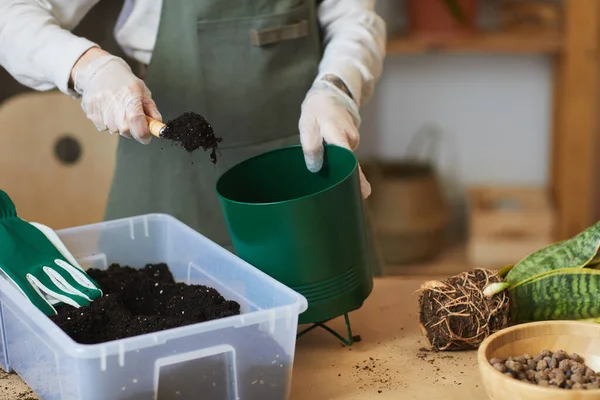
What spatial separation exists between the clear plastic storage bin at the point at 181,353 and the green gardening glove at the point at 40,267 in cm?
3

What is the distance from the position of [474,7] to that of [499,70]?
30cm

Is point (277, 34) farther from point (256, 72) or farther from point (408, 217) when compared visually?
point (408, 217)

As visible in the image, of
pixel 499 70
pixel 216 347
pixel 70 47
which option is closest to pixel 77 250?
pixel 70 47

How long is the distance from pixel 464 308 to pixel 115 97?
1.69 ft

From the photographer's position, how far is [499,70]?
2.71 m

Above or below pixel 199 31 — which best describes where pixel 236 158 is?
below

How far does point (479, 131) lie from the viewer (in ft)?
9.04

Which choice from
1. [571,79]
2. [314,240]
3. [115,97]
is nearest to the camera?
[314,240]

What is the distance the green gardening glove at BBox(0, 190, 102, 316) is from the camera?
101 cm

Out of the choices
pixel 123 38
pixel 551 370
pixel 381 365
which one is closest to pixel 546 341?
pixel 551 370

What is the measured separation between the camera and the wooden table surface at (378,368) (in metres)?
0.99

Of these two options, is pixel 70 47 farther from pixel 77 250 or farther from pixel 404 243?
pixel 404 243

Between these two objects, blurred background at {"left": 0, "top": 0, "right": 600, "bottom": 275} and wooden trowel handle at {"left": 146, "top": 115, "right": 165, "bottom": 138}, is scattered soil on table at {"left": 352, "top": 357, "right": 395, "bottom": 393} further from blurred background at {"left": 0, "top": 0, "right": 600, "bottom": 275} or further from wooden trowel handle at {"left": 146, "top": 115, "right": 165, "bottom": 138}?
blurred background at {"left": 0, "top": 0, "right": 600, "bottom": 275}

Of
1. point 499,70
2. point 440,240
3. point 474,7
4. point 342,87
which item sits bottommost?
point 440,240
